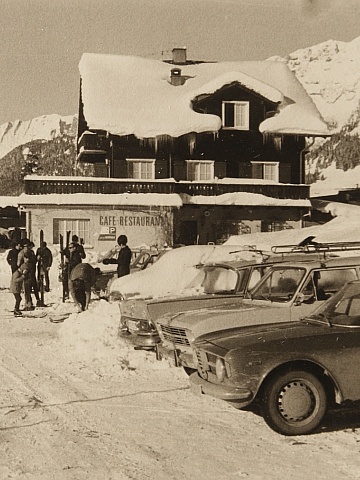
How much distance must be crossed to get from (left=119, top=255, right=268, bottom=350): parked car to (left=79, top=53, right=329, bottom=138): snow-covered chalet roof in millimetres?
21749

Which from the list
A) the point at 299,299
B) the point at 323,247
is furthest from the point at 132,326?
the point at 299,299

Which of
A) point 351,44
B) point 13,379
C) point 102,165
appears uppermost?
point 351,44

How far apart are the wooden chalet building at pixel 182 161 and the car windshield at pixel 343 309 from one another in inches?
911

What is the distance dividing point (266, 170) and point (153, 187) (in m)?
5.64

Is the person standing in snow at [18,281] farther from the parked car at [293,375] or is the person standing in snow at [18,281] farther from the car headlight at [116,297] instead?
the parked car at [293,375]

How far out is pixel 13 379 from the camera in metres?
8.80

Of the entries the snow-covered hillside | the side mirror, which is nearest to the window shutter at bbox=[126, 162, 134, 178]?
the side mirror

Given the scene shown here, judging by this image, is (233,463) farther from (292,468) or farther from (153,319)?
(153,319)

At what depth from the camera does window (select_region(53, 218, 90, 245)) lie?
29.8m

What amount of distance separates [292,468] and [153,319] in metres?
4.53

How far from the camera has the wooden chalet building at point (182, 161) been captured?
30.2 meters

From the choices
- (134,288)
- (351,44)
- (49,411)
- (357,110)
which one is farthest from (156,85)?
(351,44)

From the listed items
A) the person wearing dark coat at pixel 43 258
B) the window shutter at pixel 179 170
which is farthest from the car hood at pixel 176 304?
the window shutter at pixel 179 170

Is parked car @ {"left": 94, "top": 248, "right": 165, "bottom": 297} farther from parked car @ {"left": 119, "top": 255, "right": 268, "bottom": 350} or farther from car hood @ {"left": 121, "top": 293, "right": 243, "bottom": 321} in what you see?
car hood @ {"left": 121, "top": 293, "right": 243, "bottom": 321}
